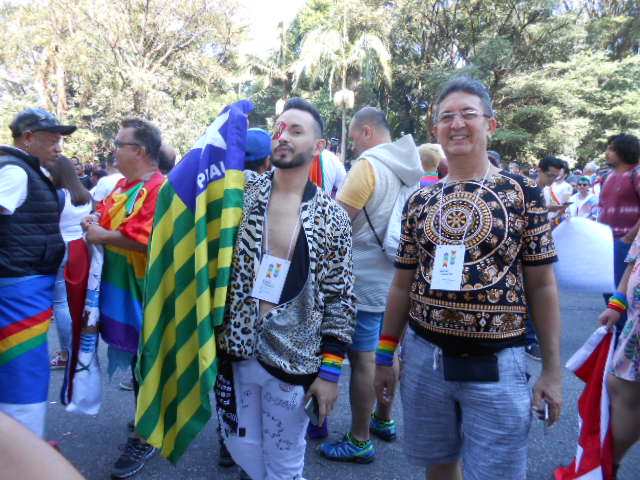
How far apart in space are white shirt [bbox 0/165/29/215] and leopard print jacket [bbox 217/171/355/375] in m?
1.34

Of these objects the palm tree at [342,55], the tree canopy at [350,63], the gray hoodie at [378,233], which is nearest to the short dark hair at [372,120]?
the gray hoodie at [378,233]

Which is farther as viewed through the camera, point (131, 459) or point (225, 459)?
→ point (225, 459)

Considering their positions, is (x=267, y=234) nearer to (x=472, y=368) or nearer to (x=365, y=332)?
(x=472, y=368)

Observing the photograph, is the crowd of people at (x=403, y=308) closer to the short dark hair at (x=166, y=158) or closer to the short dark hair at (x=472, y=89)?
the short dark hair at (x=472, y=89)

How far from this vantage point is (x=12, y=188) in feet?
8.07

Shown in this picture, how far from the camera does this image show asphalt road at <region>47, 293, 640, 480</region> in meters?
2.77

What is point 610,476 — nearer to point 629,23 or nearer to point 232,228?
point 232,228

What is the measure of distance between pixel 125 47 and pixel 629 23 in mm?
22849

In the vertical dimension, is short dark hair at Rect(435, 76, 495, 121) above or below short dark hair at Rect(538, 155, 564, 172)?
above

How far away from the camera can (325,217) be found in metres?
1.97

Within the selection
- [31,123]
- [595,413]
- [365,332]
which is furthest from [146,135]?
[595,413]

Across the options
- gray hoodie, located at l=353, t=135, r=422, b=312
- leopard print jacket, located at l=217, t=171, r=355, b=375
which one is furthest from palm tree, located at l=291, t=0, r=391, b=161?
leopard print jacket, located at l=217, t=171, r=355, b=375

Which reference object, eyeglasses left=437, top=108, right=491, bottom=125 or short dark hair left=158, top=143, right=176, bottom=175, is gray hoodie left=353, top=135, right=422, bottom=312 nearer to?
eyeglasses left=437, top=108, right=491, bottom=125

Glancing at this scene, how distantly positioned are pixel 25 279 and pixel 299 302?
1655mm
